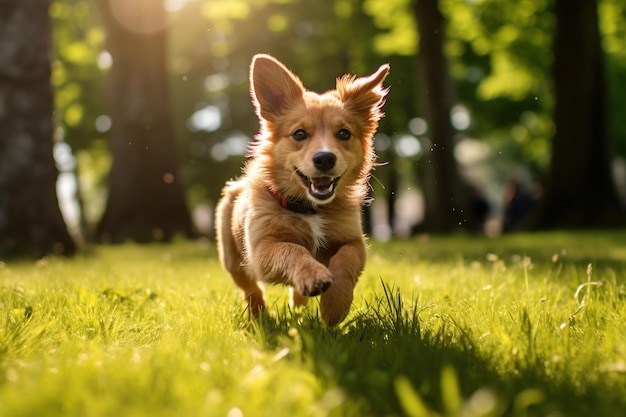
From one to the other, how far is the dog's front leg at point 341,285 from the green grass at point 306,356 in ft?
0.34

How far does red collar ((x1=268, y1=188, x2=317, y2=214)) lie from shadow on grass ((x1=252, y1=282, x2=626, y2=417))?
44.2 inches

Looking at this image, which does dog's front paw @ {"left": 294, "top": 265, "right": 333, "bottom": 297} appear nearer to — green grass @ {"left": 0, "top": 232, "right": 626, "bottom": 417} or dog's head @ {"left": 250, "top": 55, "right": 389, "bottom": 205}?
green grass @ {"left": 0, "top": 232, "right": 626, "bottom": 417}

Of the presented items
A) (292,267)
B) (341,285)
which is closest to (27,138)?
(292,267)

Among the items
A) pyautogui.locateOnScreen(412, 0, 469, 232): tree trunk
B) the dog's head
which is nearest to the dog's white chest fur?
the dog's head

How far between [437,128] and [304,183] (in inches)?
482

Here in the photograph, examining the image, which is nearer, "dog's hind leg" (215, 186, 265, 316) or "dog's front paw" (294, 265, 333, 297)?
"dog's front paw" (294, 265, 333, 297)

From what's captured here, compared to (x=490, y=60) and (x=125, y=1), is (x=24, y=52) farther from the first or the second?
(x=490, y=60)

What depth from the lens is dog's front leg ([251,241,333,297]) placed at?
11.8 feet

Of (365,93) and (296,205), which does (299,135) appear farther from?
(365,93)

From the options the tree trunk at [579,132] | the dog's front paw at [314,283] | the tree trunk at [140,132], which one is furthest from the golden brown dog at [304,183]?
the tree trunk at [579,132]

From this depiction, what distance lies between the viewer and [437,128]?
1627 cm

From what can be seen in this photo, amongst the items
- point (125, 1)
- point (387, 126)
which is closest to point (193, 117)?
point (387, 126)

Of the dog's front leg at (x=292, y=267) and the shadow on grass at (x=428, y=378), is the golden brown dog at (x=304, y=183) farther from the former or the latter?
the shadow on grass at (x=428, y=378)

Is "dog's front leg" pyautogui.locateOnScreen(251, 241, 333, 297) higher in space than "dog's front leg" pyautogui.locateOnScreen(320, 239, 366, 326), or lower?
higher
